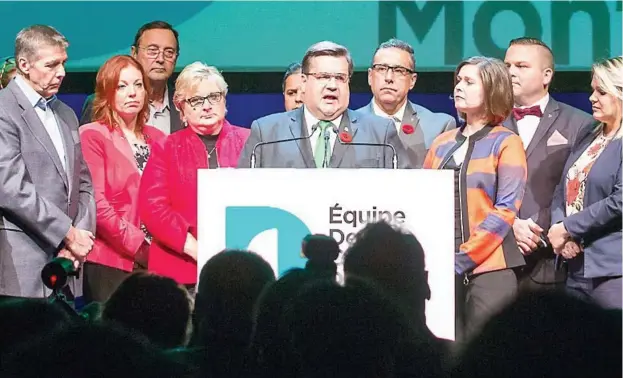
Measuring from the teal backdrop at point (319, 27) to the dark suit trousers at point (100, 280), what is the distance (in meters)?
1.07

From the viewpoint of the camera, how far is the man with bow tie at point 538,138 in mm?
4820

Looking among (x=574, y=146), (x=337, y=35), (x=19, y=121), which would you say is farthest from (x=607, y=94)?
(x=19, y=121)

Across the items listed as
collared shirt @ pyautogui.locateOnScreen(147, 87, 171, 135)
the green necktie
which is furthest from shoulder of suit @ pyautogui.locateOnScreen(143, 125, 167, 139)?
the green necktie

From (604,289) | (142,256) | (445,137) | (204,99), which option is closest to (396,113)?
(445,137)

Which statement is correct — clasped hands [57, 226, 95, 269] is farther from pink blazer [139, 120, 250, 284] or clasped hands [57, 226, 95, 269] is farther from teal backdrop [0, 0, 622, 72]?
teal backdrop [0, 0, 622, 72]

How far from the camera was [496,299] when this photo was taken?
179 inches

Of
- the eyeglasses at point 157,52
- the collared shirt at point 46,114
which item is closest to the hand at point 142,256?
the collared shirt at point 46,114

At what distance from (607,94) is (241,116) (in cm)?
177

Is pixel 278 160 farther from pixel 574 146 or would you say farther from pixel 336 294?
pixel 574 146

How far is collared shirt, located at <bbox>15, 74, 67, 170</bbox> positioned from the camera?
4660 millimetres

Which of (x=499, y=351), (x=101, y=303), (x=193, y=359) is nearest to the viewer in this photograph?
(x=499, y=351)

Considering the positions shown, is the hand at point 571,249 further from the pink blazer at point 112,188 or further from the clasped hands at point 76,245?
the clasped hands at point 76,245

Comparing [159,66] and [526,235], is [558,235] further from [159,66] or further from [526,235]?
[159,66]

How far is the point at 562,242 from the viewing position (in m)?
4.73
